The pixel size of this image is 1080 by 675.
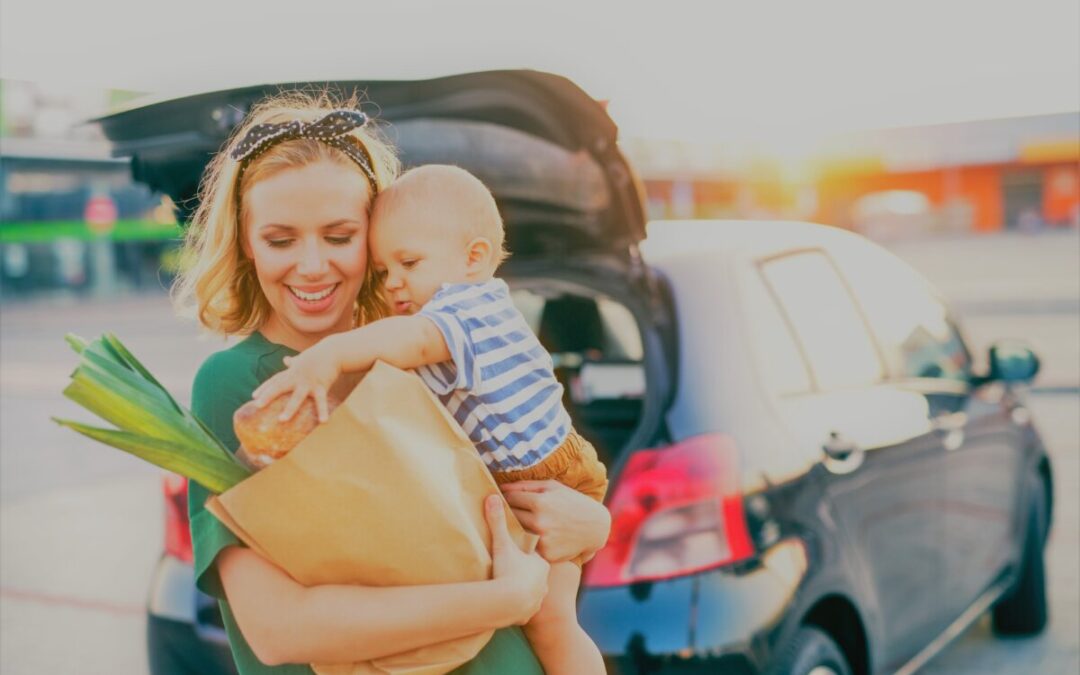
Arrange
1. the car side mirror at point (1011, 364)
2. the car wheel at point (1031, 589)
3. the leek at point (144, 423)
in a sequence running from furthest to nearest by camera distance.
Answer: the car wheel at point (1031, 589) < the car side mirror at point (1011, 364) < the leek at point (144, 423)

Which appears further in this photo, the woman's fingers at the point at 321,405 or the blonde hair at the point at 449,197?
the blonde hair at the point at 449,197

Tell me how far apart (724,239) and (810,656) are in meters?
1.11

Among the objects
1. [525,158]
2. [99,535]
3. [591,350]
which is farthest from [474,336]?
[99,535]

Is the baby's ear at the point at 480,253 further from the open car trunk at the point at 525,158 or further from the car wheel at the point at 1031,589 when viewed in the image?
the car wheel at the point at 1031,589

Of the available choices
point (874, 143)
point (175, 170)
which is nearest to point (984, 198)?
point (874, 143)

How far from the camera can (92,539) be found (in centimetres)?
677

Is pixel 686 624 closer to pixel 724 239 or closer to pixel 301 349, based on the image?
pixel 724 239

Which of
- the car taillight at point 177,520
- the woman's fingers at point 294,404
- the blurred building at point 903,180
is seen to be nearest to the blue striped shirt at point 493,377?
the woman's fingers at point 294,404

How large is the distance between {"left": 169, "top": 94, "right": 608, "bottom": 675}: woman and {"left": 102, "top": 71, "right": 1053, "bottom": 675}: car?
789 mm

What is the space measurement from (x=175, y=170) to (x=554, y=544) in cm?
154

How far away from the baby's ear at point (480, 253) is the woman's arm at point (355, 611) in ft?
1.03

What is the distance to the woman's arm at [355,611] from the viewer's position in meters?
1.27

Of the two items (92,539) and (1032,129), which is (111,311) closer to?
(92,539)

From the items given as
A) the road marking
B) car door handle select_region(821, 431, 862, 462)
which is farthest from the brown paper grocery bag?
the road marking
